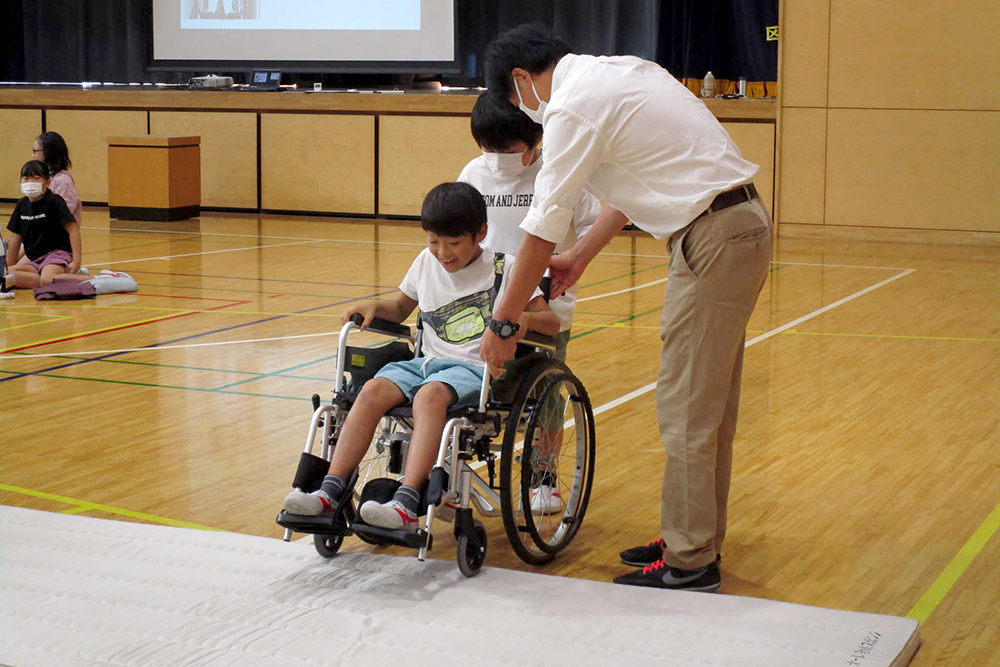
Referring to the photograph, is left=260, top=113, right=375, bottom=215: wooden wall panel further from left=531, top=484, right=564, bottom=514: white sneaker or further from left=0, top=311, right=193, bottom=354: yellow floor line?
left=531, top=484, right=564, bottom=514: white sneaker

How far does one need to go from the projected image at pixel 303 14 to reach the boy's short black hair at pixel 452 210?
8856 mm

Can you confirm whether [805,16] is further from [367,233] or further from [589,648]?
[589,648]

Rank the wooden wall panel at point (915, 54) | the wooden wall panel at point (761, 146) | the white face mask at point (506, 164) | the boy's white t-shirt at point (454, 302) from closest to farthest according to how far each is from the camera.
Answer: the boy's white t-shirt at point (454, 302) → the white face mask at point (506, 164) → the wooden wall panel at point (915, 54) → the wooden wall panel at point (761, 146)

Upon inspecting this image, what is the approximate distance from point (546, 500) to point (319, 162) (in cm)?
832

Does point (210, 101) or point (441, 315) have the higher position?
point (210, 101)

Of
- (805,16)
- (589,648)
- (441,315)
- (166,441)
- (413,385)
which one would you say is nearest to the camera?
(589,648)

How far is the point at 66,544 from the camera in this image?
2.84 metres

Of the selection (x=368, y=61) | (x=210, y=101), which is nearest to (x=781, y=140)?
(x=368, y=61)

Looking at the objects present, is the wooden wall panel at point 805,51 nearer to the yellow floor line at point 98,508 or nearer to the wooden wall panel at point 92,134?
the wooden wall panel at point 92,134

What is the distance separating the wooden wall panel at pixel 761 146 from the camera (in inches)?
383

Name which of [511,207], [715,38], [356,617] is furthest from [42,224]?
[715,38]

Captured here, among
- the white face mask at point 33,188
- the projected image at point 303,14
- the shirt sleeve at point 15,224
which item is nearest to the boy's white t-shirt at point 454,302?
the white face mask at point 33,188

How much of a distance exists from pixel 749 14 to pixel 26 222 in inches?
272

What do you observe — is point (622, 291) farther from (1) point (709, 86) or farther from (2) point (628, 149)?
(2) point (628, 149)
